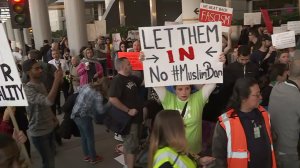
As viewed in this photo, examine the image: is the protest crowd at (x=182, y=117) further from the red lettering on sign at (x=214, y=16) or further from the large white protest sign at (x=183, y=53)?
the red lettering on sign at (x=214, y=16)

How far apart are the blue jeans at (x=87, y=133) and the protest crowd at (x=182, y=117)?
15 millimetres

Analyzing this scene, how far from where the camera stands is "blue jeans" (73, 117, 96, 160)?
568 cm

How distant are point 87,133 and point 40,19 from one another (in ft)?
53.5

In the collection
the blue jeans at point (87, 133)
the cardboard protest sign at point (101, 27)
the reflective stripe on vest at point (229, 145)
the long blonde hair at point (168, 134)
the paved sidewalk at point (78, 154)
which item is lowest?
the paved sidewalk at point (78, 154)

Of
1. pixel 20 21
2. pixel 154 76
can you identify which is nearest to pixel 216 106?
pixel 154 76

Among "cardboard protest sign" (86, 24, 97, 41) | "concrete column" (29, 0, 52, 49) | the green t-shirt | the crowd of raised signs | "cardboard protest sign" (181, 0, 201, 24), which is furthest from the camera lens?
"concrete column" (29, 0, 52, 49)

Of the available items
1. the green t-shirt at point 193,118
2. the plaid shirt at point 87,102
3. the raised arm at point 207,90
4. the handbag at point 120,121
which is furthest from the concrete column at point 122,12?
the green t-shirt at point 193,118

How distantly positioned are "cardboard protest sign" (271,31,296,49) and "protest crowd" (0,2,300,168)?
9 centimetres

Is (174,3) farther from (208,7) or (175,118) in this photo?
(175,118)

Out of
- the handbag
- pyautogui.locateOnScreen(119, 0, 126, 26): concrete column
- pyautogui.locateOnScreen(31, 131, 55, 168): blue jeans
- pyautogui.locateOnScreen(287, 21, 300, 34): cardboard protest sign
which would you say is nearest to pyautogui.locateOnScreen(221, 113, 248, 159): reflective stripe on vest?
the handbag

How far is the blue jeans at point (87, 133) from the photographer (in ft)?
18.6

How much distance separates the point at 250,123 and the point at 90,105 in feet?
10.0

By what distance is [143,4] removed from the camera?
126ft

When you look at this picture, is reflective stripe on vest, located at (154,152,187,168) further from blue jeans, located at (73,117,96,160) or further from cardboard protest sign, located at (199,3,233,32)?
cardboard protest sign, located at (199,3,233,32)
